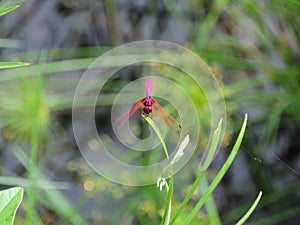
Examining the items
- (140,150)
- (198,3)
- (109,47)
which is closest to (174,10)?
(198,3)

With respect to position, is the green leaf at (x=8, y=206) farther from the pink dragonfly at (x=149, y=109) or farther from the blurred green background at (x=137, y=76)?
the blurred green background at (x=137, y=76)

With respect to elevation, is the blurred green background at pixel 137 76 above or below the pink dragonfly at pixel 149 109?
below

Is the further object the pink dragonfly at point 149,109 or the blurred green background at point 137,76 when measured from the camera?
the blurred green background at point 137,76

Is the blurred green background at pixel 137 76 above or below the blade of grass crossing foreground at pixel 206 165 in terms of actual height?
below

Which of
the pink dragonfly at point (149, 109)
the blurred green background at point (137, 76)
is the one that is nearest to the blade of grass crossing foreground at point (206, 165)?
the pink dragonfly at point (149, 109)

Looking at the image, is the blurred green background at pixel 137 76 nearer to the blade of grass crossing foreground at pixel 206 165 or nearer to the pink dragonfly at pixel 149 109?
the pink dragonfly at pixel 149 109

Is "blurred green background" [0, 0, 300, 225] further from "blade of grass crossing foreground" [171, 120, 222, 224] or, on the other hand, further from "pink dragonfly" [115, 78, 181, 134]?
"blade of grass crossing foreground" [171, 120, 222, 224]

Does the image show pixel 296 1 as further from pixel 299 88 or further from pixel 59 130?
pixel 59 130

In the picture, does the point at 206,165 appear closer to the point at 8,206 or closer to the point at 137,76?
the point at 8,206
